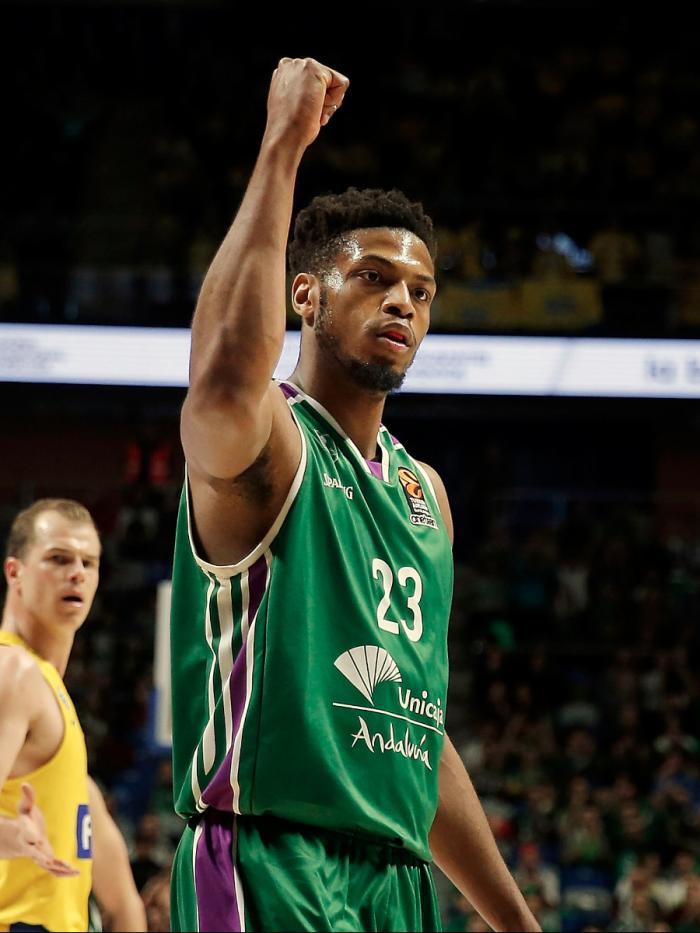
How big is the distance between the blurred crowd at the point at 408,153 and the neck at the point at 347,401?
36.4ft

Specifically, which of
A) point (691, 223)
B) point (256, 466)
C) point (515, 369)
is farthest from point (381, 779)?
point (691, 223)

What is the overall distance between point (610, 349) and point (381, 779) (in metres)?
12.1

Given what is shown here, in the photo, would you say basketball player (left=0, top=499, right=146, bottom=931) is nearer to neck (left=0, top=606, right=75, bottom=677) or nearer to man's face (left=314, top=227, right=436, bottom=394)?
neck (left=0, top=606, right=75, bottom=677)

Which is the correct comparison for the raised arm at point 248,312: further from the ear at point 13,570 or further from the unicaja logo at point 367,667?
the ear at point 13,570

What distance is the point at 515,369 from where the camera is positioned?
14.0 m

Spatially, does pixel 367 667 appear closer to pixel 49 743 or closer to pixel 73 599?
pixel 49 743

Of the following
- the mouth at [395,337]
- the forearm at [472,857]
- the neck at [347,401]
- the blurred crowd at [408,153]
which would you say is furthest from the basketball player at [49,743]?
the blurred crowd at [408,153]

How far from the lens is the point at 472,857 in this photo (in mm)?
2672

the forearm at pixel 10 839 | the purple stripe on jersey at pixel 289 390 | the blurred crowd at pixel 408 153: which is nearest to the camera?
the purple stripe on jersey at pixel 289 390

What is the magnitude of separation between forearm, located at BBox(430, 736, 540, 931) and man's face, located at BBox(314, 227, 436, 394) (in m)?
0.78

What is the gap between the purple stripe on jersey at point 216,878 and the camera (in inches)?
87.8

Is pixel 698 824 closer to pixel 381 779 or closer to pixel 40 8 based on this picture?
pixel 381 779

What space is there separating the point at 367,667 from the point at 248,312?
2.14 ft

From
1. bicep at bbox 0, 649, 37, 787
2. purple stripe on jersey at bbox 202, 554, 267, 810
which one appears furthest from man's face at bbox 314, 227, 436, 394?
bicep at bbox 0, 649, 37, 787
